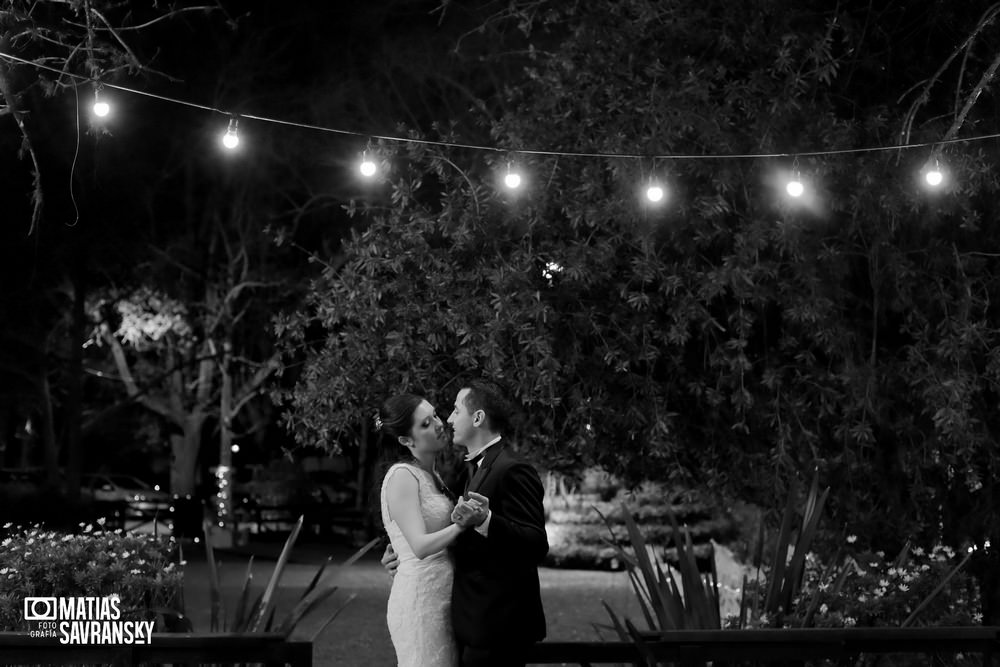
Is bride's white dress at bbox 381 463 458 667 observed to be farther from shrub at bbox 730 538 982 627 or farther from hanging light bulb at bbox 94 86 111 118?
hanging light bulb at bbox 94 86 111 118

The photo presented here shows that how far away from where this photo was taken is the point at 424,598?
4387 millimetres

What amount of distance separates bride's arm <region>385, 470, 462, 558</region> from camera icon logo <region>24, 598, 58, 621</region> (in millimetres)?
2420

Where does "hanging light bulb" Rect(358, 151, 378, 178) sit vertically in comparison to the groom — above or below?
above

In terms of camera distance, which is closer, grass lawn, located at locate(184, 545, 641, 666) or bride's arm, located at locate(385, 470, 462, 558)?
bride's arm, located at locate(385, 470, 462, 558)

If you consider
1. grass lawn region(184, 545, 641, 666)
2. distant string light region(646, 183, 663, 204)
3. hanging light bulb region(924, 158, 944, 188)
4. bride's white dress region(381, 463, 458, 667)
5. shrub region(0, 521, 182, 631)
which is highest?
distant string light region(646, 183, 663, 204)

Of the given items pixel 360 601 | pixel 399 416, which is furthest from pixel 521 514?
pixel 360 601

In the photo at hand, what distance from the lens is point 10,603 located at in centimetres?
650

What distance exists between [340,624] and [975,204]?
7.40m

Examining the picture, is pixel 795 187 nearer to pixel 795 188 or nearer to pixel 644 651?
pixel 795 188

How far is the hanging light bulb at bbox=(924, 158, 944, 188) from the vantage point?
26.4 ft

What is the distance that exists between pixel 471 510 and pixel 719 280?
4.84 meters

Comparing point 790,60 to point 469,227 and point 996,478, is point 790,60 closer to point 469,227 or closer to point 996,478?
point 469,227

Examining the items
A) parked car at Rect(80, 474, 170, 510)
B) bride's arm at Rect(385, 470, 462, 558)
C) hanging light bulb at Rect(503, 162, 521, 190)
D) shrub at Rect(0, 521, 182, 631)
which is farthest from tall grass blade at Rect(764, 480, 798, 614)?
parked car at Rect(80, 474, 170, 510)

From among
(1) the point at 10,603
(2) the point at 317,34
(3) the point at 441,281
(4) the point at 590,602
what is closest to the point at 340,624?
(4) the point at 590,602
